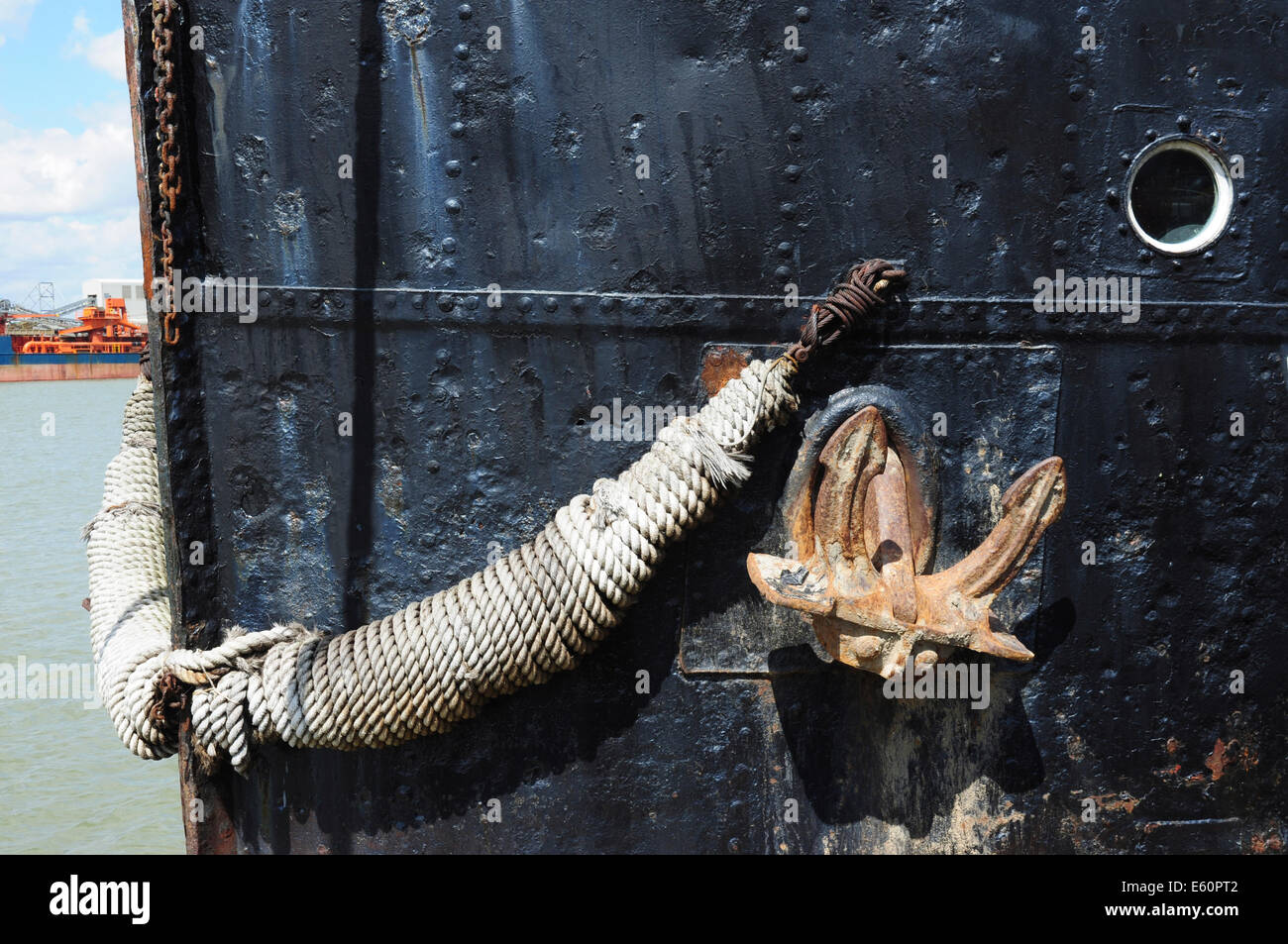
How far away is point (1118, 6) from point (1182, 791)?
1.96m

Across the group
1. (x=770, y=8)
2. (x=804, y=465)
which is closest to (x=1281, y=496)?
(x=804, y=465)

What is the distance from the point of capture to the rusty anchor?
238cm

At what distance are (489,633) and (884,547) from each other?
0.93 metres

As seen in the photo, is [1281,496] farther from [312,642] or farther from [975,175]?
[312,642]

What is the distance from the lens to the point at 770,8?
2479 millimetres

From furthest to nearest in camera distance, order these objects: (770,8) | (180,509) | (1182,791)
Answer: (1182,791) → (180,509) → (770,8)

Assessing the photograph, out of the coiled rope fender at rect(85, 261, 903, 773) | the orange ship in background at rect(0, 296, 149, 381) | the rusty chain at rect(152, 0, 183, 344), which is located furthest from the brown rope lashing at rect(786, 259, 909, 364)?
the orange ship in background at rect(0, 296, 149, 381)

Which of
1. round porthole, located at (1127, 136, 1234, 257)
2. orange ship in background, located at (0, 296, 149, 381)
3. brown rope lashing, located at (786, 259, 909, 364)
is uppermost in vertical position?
orange ship in background, located at (0, 296, 149, 381)

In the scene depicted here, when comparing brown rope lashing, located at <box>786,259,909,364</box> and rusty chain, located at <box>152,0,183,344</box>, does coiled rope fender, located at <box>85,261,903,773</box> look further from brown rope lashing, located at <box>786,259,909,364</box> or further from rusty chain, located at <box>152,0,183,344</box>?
rusty chain, located at <box>152,0,183,344</box>

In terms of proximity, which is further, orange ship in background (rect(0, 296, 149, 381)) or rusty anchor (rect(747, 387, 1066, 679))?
orange ship in background (rect(0, 296, 149, 381))

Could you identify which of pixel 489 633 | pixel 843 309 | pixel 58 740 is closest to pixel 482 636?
pixel 489 633

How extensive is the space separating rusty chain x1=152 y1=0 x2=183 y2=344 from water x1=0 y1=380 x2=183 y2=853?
170 inches

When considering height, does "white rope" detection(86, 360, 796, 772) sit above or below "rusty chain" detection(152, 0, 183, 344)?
below

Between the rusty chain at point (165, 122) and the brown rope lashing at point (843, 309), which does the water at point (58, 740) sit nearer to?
the rusty chain at point (165, 122)
